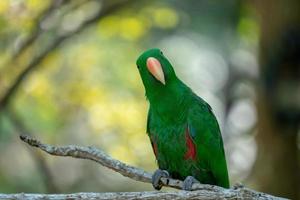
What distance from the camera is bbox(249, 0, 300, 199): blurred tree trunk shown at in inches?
333

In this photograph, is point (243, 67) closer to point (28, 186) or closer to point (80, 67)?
point (80, 67)

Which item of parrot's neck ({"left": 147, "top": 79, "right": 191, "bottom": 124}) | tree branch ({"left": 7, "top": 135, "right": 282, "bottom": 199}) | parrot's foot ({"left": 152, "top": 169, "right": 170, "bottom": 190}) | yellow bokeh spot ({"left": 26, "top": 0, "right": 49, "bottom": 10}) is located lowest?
tree branch ({"left": 7, "top": 135, "right": 282, "bottom": 199})

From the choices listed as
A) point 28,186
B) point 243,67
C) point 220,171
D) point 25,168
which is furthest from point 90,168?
point 220,171

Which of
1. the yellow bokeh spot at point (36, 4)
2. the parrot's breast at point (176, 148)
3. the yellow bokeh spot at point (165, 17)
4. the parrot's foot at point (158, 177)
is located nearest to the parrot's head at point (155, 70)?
the parrot's breast at point (176, 148)

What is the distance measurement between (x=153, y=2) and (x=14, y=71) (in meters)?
2.44

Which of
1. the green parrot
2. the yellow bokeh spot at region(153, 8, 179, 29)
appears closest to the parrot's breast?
the green parrot

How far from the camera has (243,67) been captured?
13805 mm

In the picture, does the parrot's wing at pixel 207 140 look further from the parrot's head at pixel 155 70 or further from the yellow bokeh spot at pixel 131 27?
the yellow bokeh spot at pixel 131 27

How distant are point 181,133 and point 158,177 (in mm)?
387

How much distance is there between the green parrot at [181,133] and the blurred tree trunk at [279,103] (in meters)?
3.08

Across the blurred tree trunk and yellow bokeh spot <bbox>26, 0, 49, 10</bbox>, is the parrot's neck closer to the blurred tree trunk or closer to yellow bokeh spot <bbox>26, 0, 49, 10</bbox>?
the blurred tree trunk

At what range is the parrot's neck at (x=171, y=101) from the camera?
5.13 meters

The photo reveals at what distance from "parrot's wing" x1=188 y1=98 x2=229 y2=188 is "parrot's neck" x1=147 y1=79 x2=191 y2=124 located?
108mm

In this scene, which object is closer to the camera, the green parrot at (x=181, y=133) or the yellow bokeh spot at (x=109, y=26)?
the green parrot at (x=181, y=133)
